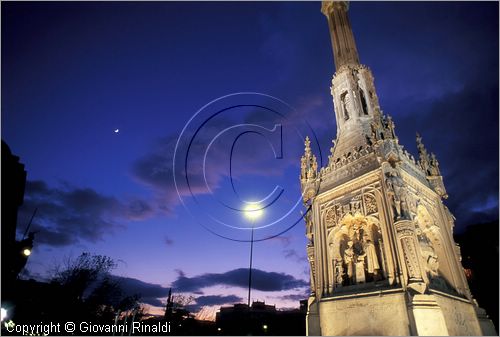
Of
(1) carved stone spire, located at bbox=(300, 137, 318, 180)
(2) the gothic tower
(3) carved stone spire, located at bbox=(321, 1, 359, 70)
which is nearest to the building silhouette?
(1) carved stone spire, located at bbox=(300, 137, 318, 180)

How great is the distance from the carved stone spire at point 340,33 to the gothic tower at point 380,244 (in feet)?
19.5

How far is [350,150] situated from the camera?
1706 cm

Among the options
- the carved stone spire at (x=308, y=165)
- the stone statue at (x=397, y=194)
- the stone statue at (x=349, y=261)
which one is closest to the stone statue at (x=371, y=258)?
the stone statue at (x=349, y=261)

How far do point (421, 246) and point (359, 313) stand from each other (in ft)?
12.7

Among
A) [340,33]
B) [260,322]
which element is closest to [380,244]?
[340,33]

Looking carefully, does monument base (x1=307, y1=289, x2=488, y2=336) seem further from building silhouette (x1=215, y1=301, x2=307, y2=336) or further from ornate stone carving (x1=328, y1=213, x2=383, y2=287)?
building silhouette (x1=215, y1=301, x2=307, y2=336)

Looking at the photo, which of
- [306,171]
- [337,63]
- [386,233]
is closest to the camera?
[386,233]

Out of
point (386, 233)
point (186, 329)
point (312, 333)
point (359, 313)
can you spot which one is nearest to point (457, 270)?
point (386, 233)

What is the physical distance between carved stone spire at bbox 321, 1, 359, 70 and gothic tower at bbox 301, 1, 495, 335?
5.93m

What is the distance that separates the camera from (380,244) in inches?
529

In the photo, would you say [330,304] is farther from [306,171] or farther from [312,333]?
[306,171]

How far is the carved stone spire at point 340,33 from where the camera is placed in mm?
22344

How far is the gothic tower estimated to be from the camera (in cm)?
1148

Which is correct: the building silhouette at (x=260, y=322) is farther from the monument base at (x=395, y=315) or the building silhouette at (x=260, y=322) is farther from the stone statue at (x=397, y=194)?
the stone statue at (x=397, y=194)
